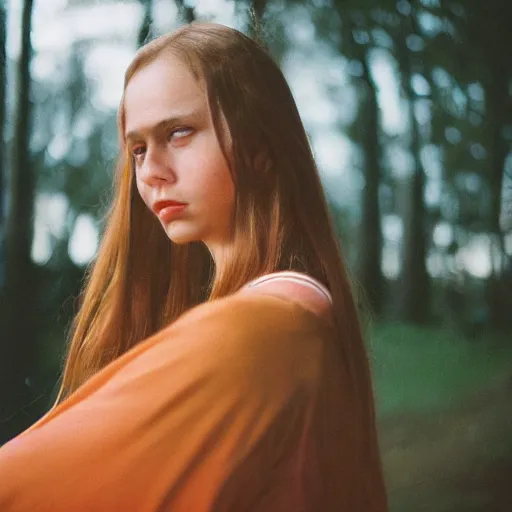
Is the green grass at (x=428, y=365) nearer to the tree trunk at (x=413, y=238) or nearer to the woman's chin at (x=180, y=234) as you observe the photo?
the tree trunk at (x=413, y=238)

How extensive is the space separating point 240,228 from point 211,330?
0.72ft

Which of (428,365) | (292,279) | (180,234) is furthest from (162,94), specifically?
(428,365)

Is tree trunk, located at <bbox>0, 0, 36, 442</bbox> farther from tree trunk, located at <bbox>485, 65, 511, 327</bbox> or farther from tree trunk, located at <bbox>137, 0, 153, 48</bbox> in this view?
tree trunk, located at <bbox>485, 65, 511, 327</bbox>

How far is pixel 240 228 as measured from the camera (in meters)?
0.90

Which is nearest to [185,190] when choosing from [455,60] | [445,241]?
[445,241]

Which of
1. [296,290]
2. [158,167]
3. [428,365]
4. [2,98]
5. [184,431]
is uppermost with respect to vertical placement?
[2,98]

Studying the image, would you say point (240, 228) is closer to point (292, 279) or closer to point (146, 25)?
point (292, 279)

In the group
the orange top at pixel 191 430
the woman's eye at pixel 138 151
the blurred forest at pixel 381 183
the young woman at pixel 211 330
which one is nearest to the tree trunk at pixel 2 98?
the blurred forest at pixel 381 183

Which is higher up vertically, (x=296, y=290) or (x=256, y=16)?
(x=256, y=16)

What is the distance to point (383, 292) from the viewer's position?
119cm

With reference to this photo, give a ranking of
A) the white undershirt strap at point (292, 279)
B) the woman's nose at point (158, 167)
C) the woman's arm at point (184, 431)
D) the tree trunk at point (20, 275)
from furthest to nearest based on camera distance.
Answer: the tree trunk at point (20, 275)
the woman's nose at point (158, 167)
the white undershirt strap at point (292, 279)
the woman's arm at point (184, 431)

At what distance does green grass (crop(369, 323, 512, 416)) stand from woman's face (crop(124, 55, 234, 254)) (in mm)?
413

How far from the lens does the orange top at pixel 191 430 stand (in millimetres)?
692

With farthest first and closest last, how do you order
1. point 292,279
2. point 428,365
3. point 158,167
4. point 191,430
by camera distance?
point 428,365 → point 158,167 → point 292,279 → point 191,430
